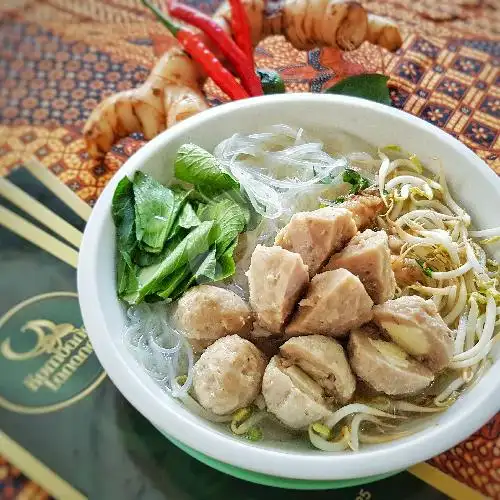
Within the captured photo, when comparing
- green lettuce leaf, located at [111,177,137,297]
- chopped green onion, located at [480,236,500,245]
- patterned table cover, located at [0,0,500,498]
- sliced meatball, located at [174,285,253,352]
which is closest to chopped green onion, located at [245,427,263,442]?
sliced meatball, located at [174,285,253,352]

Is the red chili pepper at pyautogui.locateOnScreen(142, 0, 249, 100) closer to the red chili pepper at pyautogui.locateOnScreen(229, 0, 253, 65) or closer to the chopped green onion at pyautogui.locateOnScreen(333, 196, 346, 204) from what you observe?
the red chili pepper at pyautogui.locateOnScreen(229, 0, 253, 65)

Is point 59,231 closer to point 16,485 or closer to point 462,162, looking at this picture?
point 16,485

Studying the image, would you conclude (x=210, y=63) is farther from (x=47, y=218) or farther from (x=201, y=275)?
(x=201, y=275)

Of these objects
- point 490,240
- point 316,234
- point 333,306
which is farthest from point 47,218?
point 490,240

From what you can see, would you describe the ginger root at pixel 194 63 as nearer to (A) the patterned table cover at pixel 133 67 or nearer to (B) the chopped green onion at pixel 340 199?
(A) the patterned table cover at pixel 133 67

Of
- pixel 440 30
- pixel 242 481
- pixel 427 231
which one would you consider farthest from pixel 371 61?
pixel 242 481
